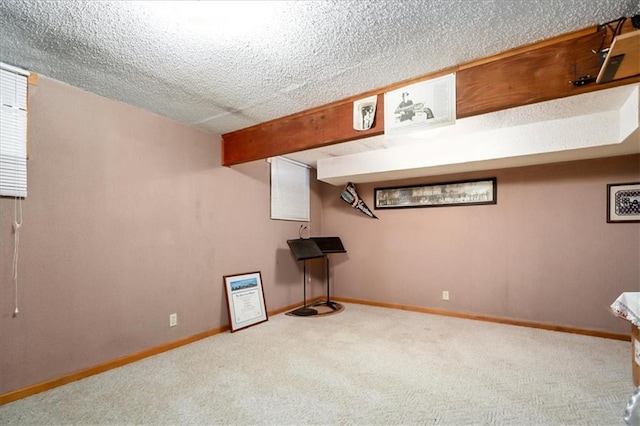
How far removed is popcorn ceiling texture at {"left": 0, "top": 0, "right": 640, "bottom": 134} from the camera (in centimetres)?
151

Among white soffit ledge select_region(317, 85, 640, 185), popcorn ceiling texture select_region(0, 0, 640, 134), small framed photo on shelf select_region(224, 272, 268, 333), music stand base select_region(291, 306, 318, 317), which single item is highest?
popcorn ceiling texture select_region(0, 0, 640, 134)

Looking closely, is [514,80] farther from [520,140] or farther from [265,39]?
[265,39]

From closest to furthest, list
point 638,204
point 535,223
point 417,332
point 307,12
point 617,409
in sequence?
point 307,12, point 617,409, point 638,204, point 417,332, point 535,223

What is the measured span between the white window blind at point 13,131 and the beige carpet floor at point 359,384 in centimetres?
148

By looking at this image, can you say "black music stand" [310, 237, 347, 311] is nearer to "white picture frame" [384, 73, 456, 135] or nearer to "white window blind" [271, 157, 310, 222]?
"white window blind" [271, 157, 310, 222]

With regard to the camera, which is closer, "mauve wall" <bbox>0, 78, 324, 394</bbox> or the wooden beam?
the wooden beam

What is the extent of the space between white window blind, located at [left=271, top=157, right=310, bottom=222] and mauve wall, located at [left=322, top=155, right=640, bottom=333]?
1.00 meters

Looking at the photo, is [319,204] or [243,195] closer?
[243,195]

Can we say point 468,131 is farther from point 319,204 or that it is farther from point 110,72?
point 110,72

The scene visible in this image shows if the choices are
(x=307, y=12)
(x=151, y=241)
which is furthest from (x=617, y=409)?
(x=151, y=241)

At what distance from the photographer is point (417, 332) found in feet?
11.3

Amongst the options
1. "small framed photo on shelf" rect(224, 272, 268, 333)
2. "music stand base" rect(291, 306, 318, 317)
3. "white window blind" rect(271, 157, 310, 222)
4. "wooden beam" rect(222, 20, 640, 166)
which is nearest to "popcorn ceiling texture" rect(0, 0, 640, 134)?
"wooden beam" rect(222, 20, 640, 166)

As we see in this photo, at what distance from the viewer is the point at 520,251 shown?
3.75 metres

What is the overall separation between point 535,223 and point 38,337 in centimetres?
495
